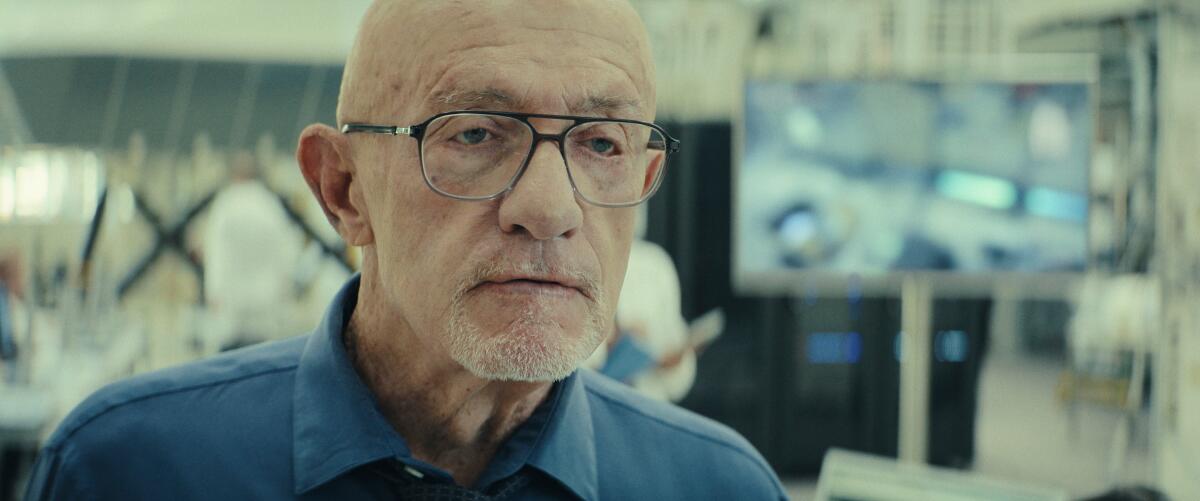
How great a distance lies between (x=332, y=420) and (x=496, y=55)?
33 centimetres

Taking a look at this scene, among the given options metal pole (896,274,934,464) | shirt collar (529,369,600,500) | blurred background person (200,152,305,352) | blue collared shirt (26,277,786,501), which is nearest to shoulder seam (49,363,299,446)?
blue collared shirt (26,277,786,501)

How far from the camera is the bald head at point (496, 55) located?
79 cm

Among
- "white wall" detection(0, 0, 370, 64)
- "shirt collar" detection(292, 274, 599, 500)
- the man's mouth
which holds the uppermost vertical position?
"white wall" detection(0, 0, 370, 64)

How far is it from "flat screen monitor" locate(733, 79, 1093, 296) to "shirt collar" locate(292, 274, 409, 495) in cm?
215

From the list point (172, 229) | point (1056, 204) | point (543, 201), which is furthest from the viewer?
point (172, 229)

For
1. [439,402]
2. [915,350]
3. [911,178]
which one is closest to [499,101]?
[439,402]

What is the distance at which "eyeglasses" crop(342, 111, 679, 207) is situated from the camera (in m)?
0.79

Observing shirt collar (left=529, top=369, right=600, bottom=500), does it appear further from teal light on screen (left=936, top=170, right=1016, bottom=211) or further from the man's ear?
teal light on screen (left=936, top=170, right=1016, bottom=211)

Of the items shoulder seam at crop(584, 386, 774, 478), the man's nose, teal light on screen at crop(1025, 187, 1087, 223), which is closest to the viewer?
the man's nose

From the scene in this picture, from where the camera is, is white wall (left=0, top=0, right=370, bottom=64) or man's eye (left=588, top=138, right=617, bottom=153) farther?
white wall (left=0, top=0, right=370, bottom=64)

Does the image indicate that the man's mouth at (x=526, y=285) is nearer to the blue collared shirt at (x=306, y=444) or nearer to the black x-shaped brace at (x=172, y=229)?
the blue collared shirt at (x=306, y=444)

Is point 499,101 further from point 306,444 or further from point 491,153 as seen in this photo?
point 306,444

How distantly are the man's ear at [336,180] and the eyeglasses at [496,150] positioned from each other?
0.26 ft

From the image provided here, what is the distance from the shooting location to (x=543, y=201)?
30.1 inches
